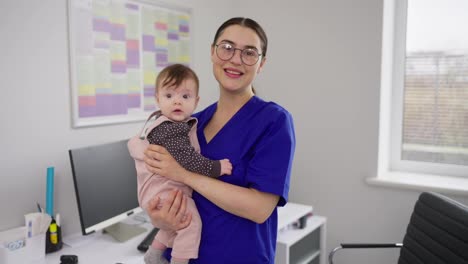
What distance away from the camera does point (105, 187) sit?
1956 millimetres

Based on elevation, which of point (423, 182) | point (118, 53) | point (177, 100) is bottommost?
point (423, 182)

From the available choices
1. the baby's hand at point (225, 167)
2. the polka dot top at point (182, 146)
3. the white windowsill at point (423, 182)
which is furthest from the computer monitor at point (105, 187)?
the white windowsill at point (423, 182)

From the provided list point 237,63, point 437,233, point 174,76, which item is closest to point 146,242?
point 174,76

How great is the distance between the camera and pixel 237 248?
4.08 feet

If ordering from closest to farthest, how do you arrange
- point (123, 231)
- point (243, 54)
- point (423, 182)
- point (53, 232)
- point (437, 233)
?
point (243, 54) < point (437, 233) < point (53, 232) < point (123, 231) < point (423, 182)

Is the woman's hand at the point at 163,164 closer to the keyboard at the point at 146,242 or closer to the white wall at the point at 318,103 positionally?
the keyboard at the point at 146,242

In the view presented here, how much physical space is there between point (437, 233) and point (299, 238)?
76 cm

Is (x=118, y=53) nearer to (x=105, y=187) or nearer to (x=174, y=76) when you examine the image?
(x=105, y=187)

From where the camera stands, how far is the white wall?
79.4 inches

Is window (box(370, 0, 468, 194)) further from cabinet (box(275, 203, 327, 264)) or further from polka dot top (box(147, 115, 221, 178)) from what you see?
polka dot top (box(147, 115, 221, 178))

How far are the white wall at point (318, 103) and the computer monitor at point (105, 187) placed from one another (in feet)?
0.77

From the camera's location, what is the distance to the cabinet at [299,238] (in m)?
2.26

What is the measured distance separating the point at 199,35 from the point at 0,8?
1.35m

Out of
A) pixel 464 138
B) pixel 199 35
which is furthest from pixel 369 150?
pixel 199 35
